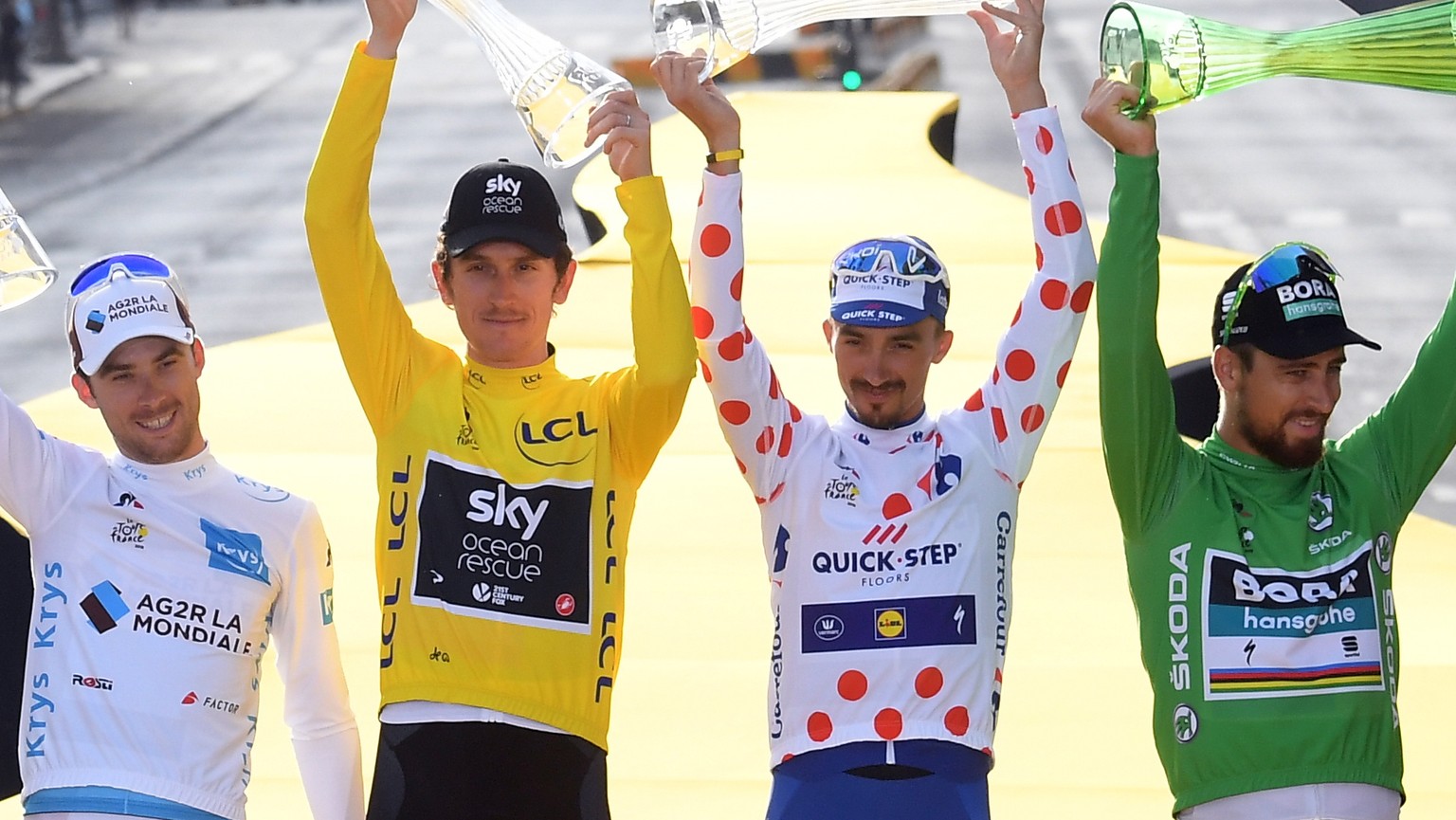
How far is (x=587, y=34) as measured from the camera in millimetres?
19094

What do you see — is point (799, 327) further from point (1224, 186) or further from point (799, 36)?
point (799, 36)

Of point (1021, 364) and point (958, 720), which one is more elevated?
point (1021, 364)

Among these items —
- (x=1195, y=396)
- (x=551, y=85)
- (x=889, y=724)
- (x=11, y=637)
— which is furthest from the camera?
(x=1195, y=396)

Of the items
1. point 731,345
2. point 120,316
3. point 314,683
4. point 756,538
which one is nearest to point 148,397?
point 120,316

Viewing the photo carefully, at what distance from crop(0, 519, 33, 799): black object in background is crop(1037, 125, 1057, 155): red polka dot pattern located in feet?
8.52

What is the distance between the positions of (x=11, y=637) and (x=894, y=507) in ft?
7.90

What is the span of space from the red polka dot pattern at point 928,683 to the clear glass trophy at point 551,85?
953mm

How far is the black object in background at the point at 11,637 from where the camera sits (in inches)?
171

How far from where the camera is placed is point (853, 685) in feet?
9.42

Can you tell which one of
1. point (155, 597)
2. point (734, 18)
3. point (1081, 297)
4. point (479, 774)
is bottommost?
point (479, 774)

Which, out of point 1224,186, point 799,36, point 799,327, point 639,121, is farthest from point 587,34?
point 639,121

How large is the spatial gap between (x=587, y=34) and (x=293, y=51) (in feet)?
10.1

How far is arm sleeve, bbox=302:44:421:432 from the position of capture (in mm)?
2965

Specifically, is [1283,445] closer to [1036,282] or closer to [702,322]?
[1036,282]
